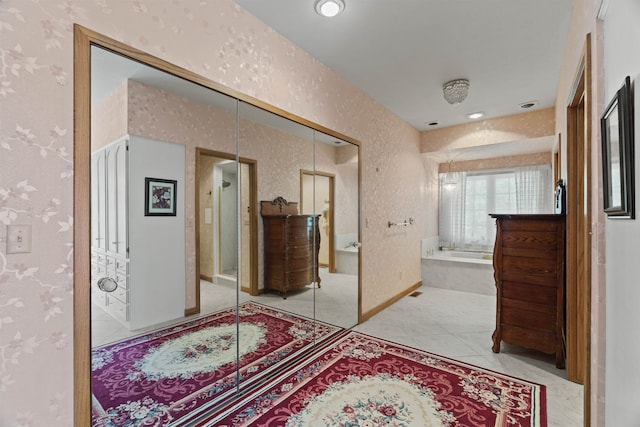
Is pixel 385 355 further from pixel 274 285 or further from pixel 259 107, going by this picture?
pixel 259 107

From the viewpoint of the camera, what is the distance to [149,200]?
1.71 metres

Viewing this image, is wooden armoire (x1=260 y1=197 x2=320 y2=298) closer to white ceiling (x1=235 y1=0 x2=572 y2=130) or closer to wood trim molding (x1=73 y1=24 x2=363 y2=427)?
wood trim molding (x1=73 y1=24 x2=363 y2=427)

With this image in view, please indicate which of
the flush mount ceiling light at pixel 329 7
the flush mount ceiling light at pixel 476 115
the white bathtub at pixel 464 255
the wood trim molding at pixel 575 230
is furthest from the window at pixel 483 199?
the flush mount ceiling light at pixel 329 7

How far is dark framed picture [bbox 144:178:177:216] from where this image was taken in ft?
5.57

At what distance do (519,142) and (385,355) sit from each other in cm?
352

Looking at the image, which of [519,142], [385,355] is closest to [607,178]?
[385,355]

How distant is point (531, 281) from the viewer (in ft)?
8.41

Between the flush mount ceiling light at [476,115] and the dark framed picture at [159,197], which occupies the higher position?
the flush mount ceiling light at [476,115]

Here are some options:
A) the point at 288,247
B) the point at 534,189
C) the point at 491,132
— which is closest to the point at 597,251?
the point at 288,247

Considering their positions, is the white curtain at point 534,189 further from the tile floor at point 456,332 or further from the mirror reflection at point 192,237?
the mirror reflection at point 192,237

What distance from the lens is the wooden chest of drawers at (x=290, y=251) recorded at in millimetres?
2439

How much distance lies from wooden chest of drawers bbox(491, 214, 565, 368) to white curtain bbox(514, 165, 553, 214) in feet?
9.95

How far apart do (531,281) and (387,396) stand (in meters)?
1.61
